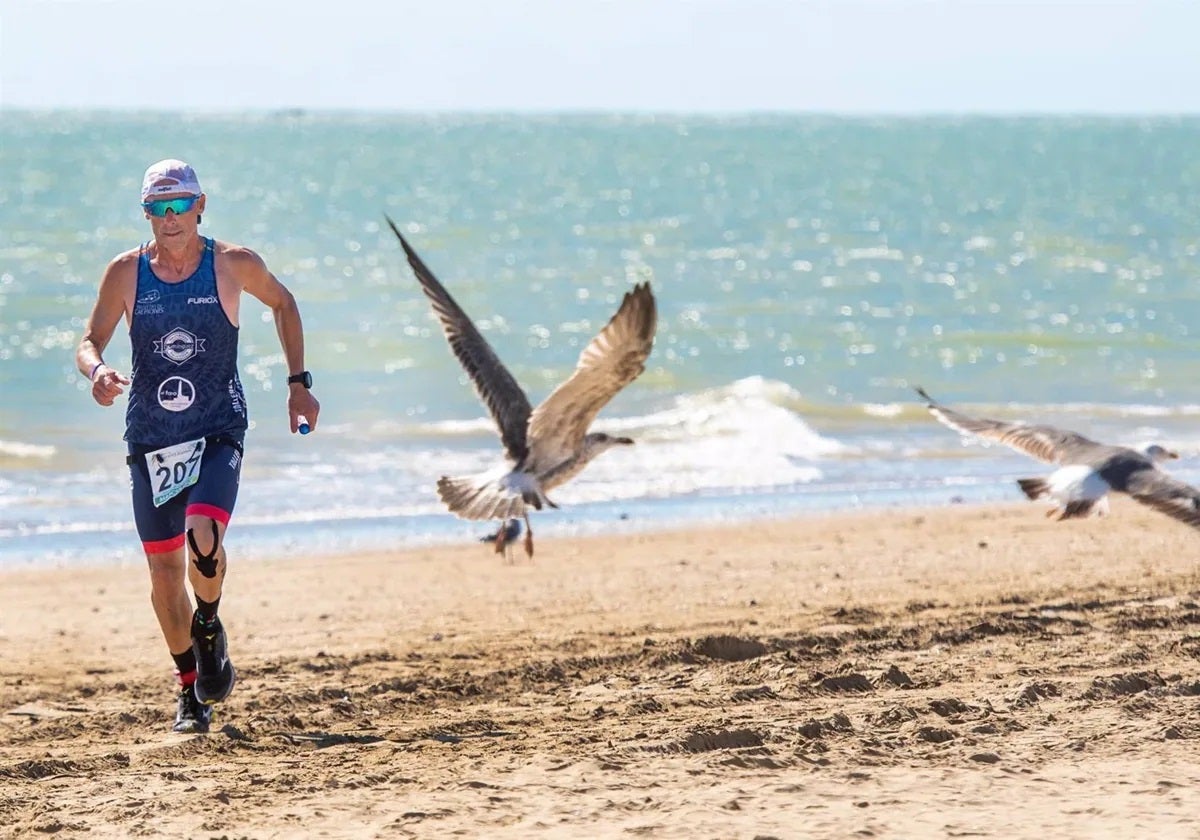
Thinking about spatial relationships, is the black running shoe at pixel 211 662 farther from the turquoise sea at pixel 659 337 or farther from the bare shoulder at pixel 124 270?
the turquoise sea at pixel 659 337

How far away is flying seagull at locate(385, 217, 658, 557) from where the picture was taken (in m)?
7.89

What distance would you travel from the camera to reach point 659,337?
22375 millimetres

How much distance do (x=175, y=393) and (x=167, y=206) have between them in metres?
0.57

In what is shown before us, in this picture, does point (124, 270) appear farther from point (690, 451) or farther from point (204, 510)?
point (690, 451)

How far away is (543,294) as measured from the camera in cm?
2708

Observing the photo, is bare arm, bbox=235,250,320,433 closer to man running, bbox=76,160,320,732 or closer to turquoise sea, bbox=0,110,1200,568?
man running, bbox=76,160,320,732

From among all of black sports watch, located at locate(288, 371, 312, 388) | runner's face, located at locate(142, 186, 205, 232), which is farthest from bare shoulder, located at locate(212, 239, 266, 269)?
black sports watch, located at locate(288, 371, 312, 388)

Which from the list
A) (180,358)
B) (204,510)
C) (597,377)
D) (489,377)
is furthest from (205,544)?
(489,377)

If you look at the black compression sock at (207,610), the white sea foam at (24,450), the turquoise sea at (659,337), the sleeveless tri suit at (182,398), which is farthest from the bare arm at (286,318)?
the white sea foam at (24,450)

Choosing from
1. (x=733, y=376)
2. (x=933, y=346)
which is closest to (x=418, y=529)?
(x=733, y=376)

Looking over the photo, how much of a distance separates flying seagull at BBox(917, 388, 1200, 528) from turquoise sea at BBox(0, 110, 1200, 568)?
344 cm

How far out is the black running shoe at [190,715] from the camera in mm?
6004

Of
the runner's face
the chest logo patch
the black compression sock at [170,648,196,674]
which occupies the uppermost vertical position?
the runner's face

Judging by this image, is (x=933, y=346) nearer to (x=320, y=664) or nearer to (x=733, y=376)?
(x=733, y=376)
